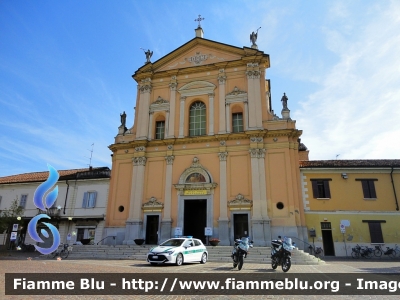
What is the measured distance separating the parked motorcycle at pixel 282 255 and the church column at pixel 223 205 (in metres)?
8.83

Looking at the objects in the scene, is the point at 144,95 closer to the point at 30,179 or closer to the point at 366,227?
the point at 30,179

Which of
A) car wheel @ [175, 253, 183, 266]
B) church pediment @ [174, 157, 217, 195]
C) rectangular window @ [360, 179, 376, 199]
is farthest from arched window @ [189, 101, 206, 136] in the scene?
car wheel @ [175, 253, 183, 266]

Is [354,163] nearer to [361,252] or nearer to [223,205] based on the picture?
[361,252]

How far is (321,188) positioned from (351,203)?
233cm

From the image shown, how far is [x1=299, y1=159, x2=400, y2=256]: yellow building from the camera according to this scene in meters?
21.2

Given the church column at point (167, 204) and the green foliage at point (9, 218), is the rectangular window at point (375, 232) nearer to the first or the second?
the church column at point (167, 204)

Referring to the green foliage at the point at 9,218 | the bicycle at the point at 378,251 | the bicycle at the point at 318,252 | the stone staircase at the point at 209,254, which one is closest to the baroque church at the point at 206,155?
the bicycle at the point at 318,252

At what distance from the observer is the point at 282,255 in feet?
39.5

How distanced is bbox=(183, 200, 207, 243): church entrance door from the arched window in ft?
19.7

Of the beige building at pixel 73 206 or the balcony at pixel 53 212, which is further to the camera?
the balcony at pixel 53 212

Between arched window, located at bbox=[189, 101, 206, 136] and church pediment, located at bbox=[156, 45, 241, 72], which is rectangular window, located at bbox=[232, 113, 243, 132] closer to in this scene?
arched window, located at bbox=[189, 101, 206, 136]

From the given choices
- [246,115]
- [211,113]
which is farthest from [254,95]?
[211,113]

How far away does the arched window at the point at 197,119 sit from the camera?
2548 centimetres

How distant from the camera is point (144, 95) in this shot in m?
27.5
